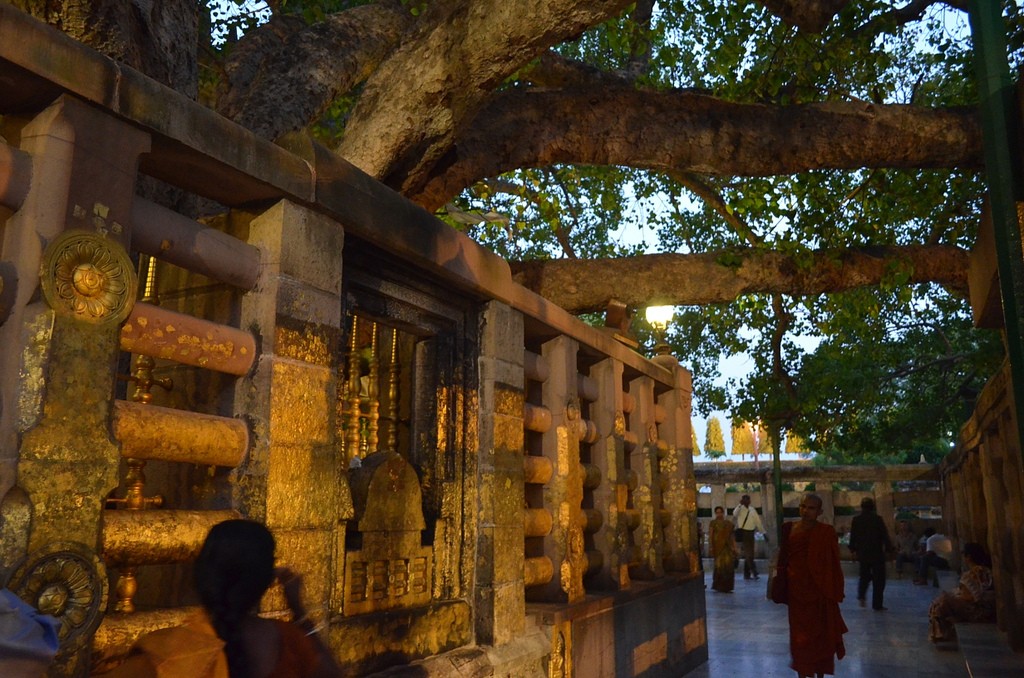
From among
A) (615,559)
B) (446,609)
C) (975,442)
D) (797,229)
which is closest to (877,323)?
(975,442)

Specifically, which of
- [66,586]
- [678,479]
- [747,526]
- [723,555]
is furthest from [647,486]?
[747,526]

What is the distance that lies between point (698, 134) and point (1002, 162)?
2.83m

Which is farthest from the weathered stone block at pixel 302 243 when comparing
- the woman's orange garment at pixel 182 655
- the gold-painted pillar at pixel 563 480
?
the gold-painted pillar at pixel 563 480

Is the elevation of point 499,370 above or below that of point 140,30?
below

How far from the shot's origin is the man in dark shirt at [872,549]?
13.4 meters

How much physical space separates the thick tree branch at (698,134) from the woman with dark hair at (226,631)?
5.16 meters

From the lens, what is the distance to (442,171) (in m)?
7.13

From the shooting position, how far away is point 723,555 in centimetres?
1642

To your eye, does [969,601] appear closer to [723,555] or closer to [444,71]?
[723,555]

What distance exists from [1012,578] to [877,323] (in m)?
8.77

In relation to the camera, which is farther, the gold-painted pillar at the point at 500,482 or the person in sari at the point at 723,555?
the person in sari at the point at 723,555

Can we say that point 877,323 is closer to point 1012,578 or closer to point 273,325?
point 1012,578

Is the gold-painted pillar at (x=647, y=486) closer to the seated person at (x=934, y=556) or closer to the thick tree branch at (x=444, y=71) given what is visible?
the thick tree branch at (x=444, y=71)

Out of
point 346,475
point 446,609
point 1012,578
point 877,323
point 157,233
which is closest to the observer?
point 157,233
